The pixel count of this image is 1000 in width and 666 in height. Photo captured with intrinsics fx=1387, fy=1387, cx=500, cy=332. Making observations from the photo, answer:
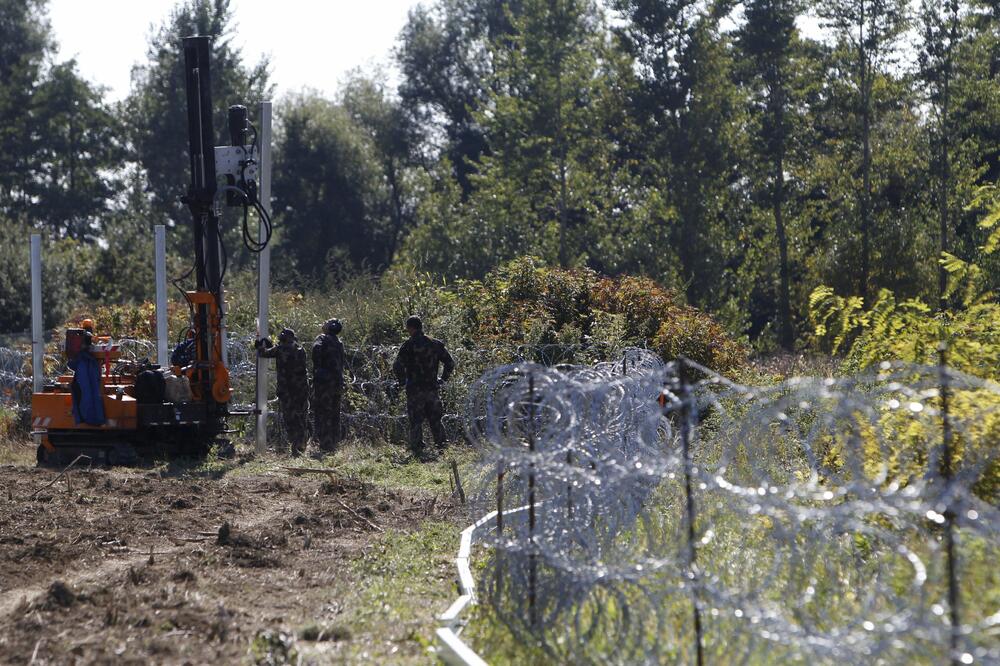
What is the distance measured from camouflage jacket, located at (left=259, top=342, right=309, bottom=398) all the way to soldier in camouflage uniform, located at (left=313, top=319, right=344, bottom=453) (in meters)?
0.19

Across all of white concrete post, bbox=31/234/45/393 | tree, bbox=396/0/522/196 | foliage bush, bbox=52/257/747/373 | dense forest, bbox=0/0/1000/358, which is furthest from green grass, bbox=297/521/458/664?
tree, bbox=396/0/522/196

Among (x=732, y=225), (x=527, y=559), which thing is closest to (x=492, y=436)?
(x=527, y=559)

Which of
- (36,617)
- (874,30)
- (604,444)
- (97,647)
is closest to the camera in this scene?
(97,647)

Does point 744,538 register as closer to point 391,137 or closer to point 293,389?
point 293,389

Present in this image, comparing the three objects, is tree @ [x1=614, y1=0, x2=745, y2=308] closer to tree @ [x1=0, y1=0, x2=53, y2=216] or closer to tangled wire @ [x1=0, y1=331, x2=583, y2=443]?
tangled wire @ [x1=0, y1=331, x2=583, y2=443]

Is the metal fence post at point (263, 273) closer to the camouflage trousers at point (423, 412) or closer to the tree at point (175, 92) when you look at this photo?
the camouflage trousers at point (423, 412)

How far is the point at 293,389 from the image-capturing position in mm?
18938

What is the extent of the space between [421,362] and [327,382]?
4.53 feet

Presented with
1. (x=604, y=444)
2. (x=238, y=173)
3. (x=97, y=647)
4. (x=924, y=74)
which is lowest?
(x=97, y=647)

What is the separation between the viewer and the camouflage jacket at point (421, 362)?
18406mm

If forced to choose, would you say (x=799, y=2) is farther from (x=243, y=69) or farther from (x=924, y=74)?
(x=243, y=69)

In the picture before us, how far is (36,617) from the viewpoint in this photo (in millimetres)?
8641

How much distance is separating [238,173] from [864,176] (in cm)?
3008

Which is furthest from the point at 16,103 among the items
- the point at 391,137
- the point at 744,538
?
the point at 744,538
